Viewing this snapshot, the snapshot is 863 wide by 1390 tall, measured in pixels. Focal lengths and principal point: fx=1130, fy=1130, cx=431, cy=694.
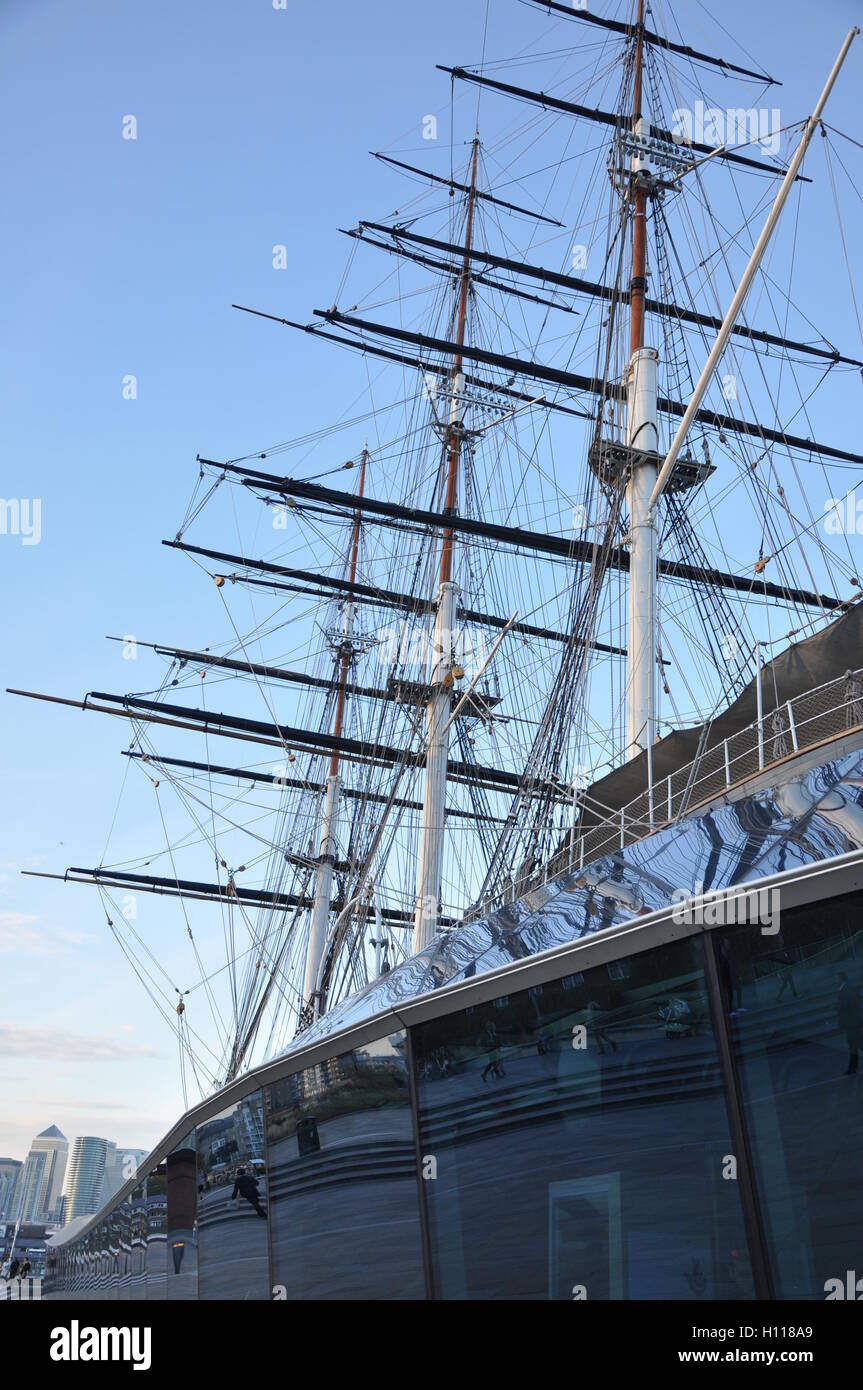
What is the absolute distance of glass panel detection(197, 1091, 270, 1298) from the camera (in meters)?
7.75

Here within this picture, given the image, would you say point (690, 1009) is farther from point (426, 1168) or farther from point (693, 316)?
point (693, 316)

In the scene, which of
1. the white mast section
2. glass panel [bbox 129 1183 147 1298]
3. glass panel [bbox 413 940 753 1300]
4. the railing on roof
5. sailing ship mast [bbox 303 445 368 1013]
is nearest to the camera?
glass panel [bbox 413 940 753 1300]

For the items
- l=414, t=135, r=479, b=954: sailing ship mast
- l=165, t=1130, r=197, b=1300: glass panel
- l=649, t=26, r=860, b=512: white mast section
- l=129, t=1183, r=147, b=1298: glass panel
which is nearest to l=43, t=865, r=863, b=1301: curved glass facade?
l=165, t=1130, r=197, b=1300: glass panel

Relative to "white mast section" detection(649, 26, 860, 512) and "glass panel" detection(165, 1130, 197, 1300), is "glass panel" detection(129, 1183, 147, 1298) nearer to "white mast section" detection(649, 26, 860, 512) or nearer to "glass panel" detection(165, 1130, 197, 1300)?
"glass panel" detection(165, 1130, 197, 1300)

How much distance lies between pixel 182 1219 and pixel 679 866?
6.88 metres

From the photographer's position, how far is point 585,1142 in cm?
533

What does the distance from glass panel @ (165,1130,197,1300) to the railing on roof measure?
4214 mm

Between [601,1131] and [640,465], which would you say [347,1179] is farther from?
[640,465]

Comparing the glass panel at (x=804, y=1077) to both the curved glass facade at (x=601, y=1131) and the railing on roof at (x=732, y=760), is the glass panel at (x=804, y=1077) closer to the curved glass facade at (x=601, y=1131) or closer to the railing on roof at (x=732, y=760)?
the curved glass facade at (x=601, y=1131)

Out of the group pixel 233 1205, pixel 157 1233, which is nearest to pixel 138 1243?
pixel 157 1233

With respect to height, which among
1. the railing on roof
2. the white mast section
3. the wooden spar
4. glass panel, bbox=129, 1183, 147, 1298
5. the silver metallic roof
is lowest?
glass panel, bbox=129, 1183, 147, 1298

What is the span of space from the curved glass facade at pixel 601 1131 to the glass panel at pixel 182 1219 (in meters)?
2.25

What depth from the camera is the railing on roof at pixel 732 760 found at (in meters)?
7.59
